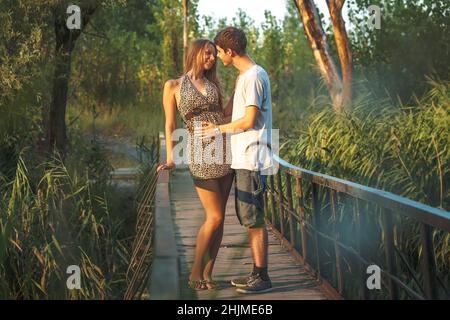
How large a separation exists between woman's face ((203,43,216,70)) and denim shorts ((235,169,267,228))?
656 mm

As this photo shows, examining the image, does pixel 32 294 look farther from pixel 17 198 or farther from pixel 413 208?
pixel 413 208

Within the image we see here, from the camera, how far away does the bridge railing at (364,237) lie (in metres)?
4.47

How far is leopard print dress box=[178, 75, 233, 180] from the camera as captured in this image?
619cm

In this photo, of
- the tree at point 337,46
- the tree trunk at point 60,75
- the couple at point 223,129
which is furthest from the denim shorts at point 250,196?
the tree trunk at point 60,75

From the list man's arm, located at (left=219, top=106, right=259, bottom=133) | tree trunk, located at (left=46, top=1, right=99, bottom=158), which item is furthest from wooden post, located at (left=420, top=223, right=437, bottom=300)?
tree trunk, located at (left=46, top=1, right=99, bottom=158)

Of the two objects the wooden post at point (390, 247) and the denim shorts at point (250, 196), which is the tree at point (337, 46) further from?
the wooden post at point (390, 247)

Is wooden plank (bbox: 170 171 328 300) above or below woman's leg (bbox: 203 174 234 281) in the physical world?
below

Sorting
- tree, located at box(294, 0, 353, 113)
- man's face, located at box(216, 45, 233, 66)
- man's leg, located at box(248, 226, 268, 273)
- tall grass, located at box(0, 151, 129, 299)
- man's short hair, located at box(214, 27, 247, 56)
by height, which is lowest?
tall grass, located at box(0, 151, 129, 299)

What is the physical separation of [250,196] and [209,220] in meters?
0.33

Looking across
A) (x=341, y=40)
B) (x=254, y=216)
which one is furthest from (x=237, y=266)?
(x=341, y=40)

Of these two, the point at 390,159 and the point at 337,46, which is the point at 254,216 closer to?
the point at 390,159

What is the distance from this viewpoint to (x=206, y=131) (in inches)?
242

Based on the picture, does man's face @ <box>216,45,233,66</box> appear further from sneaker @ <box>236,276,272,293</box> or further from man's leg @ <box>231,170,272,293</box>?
sneaker @ <box>236,276,272,293</box>
